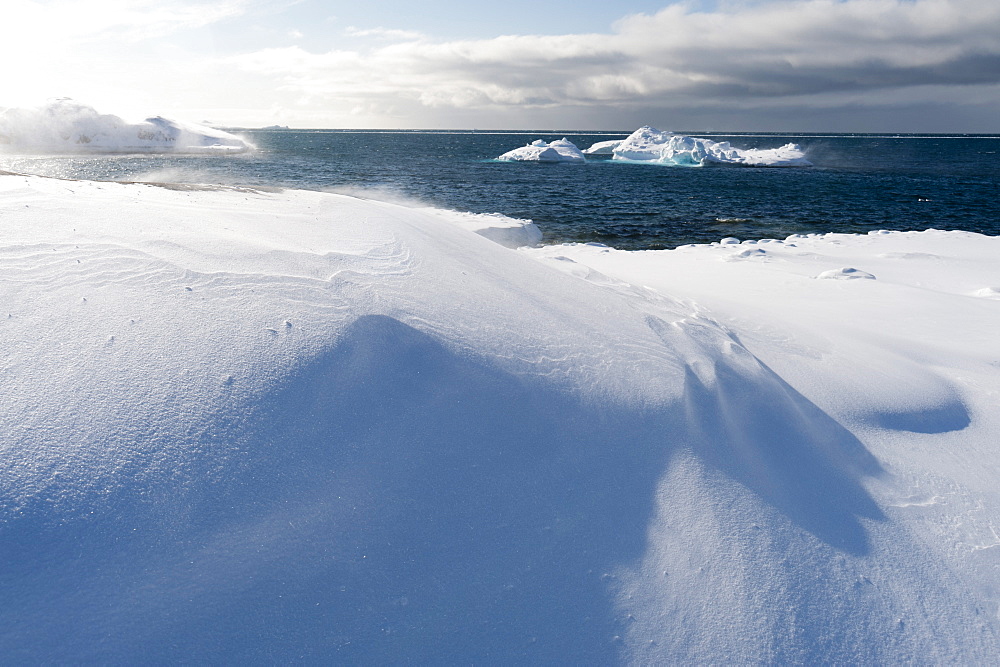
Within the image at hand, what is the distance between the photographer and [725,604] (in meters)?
2.65

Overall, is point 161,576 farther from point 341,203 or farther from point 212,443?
point 341,203

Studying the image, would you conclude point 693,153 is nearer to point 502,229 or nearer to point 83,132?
point 502,229

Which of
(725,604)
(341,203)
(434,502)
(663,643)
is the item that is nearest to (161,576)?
(434,502)

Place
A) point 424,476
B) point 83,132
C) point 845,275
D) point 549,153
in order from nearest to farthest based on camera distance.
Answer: point 424,476, point 845,275, point 549,153, point 83,132

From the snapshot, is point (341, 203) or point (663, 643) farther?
point (341, 203)

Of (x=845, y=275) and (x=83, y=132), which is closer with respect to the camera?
(x=845, y=275)

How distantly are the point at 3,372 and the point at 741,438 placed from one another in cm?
419

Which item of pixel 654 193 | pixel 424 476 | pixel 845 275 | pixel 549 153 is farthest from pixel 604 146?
pixel 424 476

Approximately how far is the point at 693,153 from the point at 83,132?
66.8 meters

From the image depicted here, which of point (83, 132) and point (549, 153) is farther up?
point (83, 132)

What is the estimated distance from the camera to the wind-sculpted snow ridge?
59.5 metres

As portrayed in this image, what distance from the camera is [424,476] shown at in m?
2.88

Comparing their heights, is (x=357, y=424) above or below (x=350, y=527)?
above

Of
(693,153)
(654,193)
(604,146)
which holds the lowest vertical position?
(654,193)
